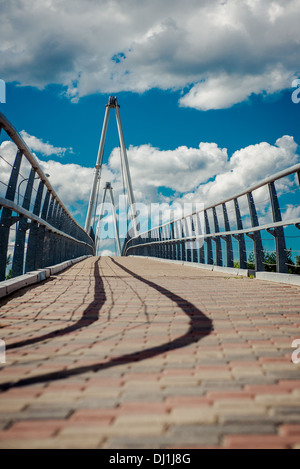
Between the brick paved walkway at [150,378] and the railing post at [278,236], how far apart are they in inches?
81.2

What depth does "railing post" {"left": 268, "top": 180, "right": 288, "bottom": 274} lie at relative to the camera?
590 centimetres

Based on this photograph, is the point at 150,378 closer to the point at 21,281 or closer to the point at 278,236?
the point at 21,281

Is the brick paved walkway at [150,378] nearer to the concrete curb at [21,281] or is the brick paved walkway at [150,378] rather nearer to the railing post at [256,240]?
the concrete curb at [21,281]

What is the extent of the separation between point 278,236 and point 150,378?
14.9 feet

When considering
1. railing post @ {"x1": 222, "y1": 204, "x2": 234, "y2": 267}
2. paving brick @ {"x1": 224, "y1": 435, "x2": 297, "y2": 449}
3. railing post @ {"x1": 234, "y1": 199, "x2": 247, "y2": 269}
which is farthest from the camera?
railing post @ {"x1": 222, "y1": 204, "x2": 234, "y2": 267}

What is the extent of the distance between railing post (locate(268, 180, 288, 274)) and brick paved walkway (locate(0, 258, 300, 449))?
2.06m

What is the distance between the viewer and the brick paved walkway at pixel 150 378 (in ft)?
4.85

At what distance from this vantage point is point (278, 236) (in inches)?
233

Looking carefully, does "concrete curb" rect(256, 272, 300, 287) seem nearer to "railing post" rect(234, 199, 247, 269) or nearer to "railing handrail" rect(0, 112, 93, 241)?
"railing post" rect(234, 199, 247, 269)

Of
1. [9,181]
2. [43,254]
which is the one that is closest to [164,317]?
[9,181]

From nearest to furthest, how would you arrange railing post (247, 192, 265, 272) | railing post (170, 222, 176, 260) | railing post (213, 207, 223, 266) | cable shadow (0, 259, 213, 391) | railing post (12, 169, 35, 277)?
cable shadow (0, 259, 213, 391)
railing post (12, 169, 35, 277)
railing post (247, 192, 265, 272)
railing post (213, 207, 223, 266)
railing post (170, 222, 176, 260)

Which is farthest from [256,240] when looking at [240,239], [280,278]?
[280,278]

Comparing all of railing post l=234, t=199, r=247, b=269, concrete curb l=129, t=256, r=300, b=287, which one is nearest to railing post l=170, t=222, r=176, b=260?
concrete curb l=129, t=256, r=300, b=287

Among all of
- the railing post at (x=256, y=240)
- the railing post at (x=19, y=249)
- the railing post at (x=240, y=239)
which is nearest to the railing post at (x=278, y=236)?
the railing post at (x=256, y=240)
